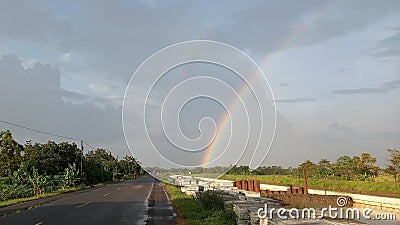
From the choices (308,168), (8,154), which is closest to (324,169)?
(308,168)

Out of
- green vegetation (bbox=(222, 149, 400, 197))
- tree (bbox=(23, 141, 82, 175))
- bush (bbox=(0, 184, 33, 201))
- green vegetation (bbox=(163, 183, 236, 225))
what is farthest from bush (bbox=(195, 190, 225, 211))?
tree (bbox=(23, 141, 82, 175))

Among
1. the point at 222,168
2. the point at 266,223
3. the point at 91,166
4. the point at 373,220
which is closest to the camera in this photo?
the point at 266,223

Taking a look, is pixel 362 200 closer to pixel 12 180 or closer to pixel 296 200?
pixel 296 200

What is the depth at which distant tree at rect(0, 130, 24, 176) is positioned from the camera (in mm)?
47562

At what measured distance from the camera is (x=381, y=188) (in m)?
35.8

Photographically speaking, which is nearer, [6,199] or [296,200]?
[296,200]

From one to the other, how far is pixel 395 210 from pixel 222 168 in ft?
37.1

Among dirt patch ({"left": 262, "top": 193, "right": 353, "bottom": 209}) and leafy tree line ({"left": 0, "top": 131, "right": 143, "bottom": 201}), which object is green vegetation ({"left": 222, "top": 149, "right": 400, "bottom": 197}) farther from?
leafy tree line ({"left": 0, "top": 131, "right": 143, "bottom": 201})

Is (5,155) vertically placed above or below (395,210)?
above

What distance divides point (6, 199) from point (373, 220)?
84.0 feet

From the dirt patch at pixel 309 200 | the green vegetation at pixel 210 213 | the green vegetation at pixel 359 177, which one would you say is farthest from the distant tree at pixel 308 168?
the green vegetation at pixel 210 213

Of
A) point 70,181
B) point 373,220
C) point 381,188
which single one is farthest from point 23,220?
point 70,181

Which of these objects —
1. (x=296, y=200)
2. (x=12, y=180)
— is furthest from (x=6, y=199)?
(x=296, y=200)

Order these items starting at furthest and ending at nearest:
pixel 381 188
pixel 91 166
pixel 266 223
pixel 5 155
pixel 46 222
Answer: pixel 91 166, pixel 5 155, pixel 381 188, pixel 46 222, pixel 266 223
